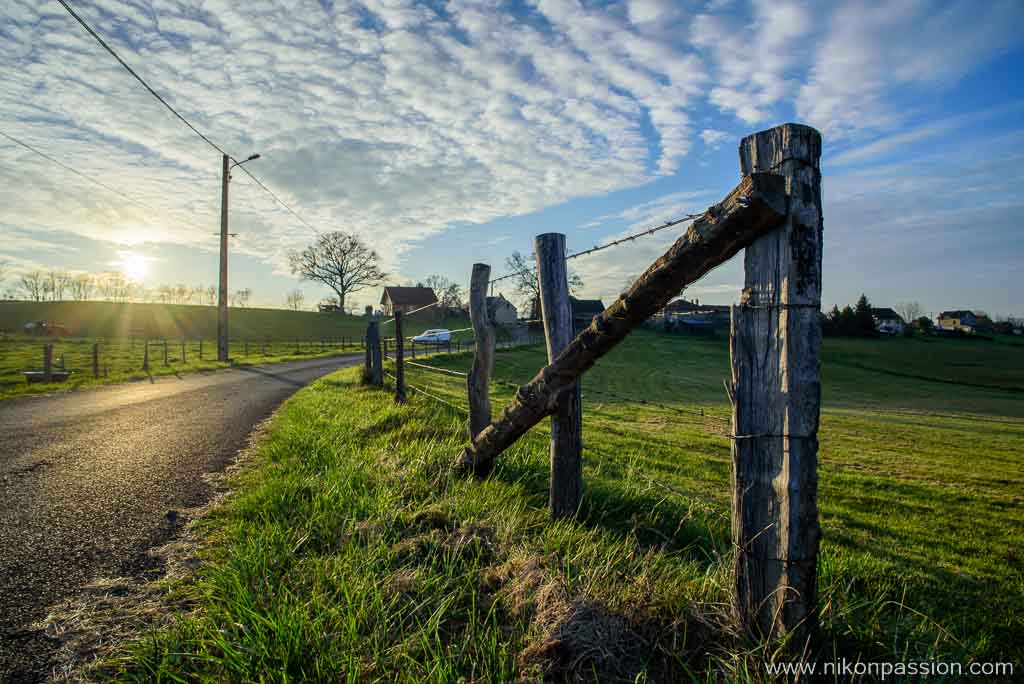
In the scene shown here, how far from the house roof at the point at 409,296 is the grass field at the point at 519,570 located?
3117 inches

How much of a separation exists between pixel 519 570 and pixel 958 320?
439ft

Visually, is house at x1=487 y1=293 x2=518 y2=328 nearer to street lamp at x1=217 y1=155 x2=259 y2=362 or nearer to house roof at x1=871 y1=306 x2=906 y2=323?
street lamp at x1=217 y1=155 x2=259 y2=362

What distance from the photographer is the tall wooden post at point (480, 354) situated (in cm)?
505

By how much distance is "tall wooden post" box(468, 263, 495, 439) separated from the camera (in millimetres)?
5047

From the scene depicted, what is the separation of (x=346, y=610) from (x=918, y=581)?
4.13 m

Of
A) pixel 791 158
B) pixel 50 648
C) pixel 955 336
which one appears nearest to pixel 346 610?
pixel 50 648

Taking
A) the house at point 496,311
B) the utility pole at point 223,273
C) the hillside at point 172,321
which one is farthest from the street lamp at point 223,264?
the hillside at point 172,321

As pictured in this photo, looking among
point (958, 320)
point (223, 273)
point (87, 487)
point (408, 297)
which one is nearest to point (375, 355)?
point (87, 487)

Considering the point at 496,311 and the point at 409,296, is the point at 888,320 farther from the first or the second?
the point at 496,311

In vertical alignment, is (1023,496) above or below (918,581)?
below

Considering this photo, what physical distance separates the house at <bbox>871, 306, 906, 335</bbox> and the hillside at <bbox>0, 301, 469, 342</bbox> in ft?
228

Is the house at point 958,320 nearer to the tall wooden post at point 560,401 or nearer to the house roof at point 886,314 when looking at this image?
the house roof at point 886,314

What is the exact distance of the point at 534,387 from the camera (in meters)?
3.55

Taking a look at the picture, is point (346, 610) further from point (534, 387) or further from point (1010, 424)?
point (1010, 424)
